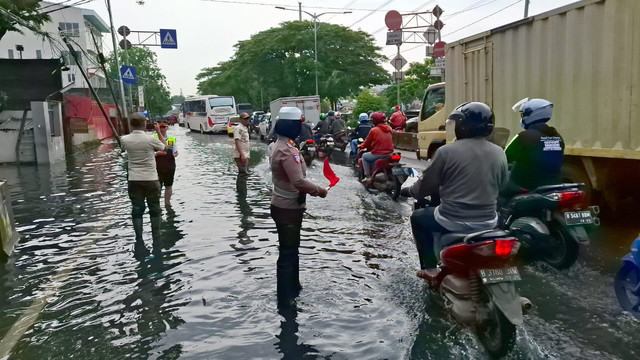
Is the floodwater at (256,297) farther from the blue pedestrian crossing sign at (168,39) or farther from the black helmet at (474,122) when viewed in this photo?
the blue pedestrian crossing sign at (168,39)

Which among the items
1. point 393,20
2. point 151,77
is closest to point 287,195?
point 393,20

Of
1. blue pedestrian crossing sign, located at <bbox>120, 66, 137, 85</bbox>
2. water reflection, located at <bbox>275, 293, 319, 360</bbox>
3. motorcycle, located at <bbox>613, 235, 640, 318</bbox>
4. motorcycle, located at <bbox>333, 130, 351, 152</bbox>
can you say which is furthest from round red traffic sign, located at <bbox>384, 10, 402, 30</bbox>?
motorcycle, located at <bbox>613, 235, 640, 318</bbox>

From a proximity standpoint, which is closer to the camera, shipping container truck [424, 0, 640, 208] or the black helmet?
the black helmet

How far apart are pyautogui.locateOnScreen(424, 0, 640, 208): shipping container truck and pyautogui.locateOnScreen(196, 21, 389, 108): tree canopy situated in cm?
3267

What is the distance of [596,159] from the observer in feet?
24.1

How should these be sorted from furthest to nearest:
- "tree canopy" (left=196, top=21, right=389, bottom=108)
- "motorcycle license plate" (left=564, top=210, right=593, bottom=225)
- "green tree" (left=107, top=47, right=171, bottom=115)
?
"green tree" (left=107, top=47, right=171, bottom=115)
"tree canopy" (left=196, top=21, right=389, bottom=108)
"motorcycle license plate" (left=564, top=210, right=593, bottom=225)

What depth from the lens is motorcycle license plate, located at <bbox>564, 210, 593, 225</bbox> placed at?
509cm

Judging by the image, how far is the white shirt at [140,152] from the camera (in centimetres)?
705

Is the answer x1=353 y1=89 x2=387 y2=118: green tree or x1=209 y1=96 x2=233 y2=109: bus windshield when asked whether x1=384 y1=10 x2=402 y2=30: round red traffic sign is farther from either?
x1=209 y1=96 x2=233 y2=109: bus windshield

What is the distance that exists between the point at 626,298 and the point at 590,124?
3903mm

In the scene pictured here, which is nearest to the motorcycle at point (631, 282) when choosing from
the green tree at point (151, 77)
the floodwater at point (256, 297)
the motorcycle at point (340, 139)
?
the floodwater at point (256, 297)

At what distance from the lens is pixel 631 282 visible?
380cm

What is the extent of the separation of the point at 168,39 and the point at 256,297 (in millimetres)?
30826

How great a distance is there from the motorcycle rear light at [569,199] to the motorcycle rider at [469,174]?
1.53m
